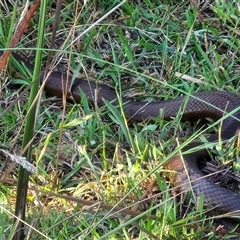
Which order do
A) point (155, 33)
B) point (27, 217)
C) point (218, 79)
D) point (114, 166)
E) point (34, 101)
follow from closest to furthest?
point (34, 101) → point (27, 217) → point (114, 166) → point (218, 79) → point (155, 33)

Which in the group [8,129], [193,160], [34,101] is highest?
[34,101]

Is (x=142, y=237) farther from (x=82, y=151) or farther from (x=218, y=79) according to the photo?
(x=218, y=79)

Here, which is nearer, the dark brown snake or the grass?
the grass

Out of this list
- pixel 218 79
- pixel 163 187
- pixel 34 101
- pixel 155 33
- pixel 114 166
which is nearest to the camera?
pixel 34 101

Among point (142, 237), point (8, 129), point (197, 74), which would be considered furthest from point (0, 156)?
point (197, 74)

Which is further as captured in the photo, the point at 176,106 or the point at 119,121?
the point at 176,106

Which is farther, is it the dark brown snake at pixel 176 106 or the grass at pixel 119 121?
the dark brown snake at pixel 176 106

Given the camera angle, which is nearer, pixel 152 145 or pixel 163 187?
pixel 163 187

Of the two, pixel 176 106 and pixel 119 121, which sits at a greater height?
pixel 119 121
